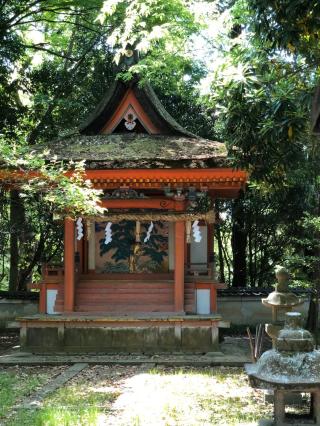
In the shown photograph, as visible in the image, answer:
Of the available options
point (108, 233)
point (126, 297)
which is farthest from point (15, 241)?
point (126, 297)

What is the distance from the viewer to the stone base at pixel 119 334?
471 inches

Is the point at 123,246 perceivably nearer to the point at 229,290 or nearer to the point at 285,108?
the point at 229,290

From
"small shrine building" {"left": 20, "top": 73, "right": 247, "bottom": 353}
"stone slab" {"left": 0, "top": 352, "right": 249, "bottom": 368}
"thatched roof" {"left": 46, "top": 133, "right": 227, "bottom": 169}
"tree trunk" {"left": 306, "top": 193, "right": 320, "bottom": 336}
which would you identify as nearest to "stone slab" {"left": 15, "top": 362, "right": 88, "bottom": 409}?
"stone slab" {"left": 0, "top": 352, "right": 249, "bottom": 368}

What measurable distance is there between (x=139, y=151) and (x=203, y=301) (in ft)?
13.0

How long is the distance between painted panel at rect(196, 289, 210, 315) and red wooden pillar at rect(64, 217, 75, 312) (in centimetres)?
307

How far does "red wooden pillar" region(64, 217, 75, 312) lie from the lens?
A: 12.6 meters

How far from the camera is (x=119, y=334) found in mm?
12141

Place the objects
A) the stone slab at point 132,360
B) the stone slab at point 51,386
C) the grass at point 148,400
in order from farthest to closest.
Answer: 1. the stone slab at point 132,360
2. the stone slab at point 51,386
3. the grass at point 148,400

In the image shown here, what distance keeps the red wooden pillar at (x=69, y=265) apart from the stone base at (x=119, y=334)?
0.52 meters

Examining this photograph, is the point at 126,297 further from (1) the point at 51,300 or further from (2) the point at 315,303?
(2) the point at 315,303

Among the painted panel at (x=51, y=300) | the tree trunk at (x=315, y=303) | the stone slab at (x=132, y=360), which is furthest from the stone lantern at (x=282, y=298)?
the painted panel at (x=51, y=300)

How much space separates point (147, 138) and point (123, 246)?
3.00m

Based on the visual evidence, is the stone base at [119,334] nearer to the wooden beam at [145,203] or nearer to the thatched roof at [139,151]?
the wooden beam at [145,203]

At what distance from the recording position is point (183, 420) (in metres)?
6.52
